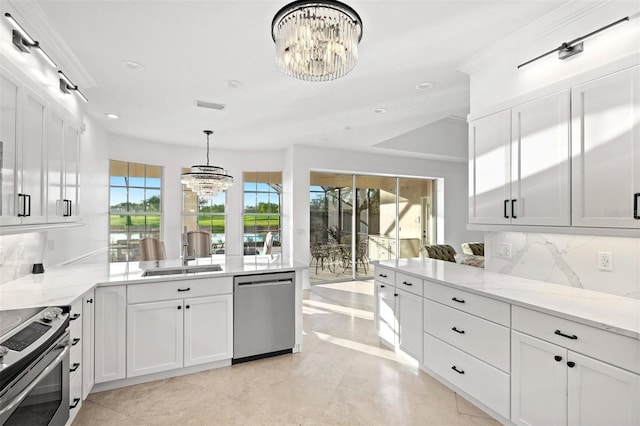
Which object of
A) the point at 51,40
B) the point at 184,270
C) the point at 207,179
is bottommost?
the point at 184,270

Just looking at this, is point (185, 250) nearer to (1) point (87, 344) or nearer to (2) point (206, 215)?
(1) point (87, 344)

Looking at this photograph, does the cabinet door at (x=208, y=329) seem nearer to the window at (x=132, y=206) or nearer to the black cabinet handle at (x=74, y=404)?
the black cabinet handle at (x=74, y=404)

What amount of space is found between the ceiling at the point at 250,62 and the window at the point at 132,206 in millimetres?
1066

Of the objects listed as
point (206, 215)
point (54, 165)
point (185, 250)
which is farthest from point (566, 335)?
point (206, 215)

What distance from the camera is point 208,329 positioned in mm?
2840

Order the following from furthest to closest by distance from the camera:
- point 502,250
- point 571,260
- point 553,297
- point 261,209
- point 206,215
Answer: point 261,209 → point 206,215 → point 502,250 → point 571,260 → point 553,297

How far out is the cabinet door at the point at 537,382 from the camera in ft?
5.65

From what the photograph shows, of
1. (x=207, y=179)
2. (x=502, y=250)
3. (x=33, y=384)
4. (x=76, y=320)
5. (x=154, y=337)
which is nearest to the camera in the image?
(x=33, y=384)

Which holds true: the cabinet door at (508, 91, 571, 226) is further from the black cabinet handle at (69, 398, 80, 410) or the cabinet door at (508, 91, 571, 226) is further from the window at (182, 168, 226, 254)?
the window at (182, 168, 226, 254)

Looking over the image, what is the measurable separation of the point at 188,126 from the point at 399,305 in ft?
13.0

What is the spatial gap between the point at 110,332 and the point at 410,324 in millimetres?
2506

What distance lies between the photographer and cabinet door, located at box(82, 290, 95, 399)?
88.6 inches

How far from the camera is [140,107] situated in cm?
396

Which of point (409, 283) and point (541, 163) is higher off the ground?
point (541, 163)
